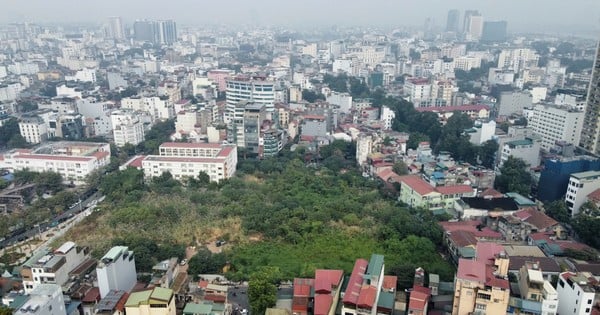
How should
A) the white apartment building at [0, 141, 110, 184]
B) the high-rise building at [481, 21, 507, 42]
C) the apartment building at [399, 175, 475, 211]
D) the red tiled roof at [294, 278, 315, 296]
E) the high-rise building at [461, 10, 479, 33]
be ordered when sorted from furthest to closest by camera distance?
the high-rise building at [461, 10, 479, 33]
the high-rise building at [481, 21, 507, 42]
the white apartment building at [0, 141, 110, 184]
the apartment building at [399, 175, 475, 211]
the red tiled roof at [294, 278, 315, 296]

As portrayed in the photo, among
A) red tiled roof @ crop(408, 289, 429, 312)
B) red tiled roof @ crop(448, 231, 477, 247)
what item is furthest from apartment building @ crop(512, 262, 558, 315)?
red tiled roof @ crop(448, 231, 477, 247)

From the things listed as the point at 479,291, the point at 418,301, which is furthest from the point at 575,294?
the point at 418,301

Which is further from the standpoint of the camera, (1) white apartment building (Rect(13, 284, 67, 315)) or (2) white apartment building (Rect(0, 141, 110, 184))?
(2) white apartment building (Rect(0, 141, 110, 184))

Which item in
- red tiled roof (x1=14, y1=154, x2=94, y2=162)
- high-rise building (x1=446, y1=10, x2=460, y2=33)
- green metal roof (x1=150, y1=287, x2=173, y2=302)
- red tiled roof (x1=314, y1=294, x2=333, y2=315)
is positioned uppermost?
high-rise building (x1=446, y1=10, x2=460, y2=33)

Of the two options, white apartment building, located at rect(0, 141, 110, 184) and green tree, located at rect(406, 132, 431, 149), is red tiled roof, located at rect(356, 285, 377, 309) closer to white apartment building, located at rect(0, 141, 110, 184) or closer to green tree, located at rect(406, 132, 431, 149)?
green tree, located at rect(406, 132, 431, 149)

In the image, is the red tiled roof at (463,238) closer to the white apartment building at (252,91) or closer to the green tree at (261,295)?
the green tree at (261,295)

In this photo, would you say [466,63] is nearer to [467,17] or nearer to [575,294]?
[467,17]

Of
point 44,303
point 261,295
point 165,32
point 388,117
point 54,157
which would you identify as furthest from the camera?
point 165,32
